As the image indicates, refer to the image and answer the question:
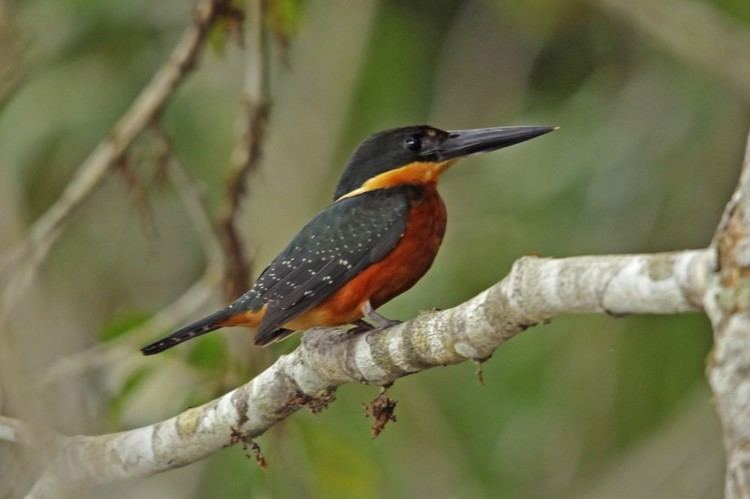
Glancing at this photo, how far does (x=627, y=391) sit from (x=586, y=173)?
909 millimetres

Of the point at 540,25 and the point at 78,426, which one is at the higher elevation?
the point at 540,25

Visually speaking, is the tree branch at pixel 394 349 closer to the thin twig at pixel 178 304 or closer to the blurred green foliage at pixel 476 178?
the thin twig at pixel 178 304

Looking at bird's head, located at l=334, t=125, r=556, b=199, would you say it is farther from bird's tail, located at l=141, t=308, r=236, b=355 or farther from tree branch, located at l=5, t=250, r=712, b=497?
tree branch, located at l=5, t=250, r=712, b=497

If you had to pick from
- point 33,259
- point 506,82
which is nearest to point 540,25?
point 506,82

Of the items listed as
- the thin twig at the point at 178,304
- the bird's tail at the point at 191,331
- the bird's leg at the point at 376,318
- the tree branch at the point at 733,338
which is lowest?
the tree branch at the point at 733,338

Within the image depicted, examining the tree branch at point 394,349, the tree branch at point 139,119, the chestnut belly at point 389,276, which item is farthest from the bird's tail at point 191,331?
the tree branch at point 139,119

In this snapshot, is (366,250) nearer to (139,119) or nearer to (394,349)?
(394,349)

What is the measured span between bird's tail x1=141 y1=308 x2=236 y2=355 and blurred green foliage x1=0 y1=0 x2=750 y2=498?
1.33 meters

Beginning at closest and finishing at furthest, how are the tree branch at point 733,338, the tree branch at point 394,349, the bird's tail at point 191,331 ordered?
the tree branch at point 733,338, the tree branch at point 394,349, the bird's tail at point 191,331

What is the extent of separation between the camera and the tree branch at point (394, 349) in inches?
85.4

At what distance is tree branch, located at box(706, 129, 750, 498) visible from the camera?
6.32 feet

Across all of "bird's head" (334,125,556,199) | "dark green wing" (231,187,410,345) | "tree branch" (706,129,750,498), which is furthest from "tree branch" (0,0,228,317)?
"tree branch" (706,129,750,498)

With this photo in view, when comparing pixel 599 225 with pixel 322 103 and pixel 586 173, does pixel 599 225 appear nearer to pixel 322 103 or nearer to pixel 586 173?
pixel 586 173

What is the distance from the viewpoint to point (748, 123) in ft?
19.7
